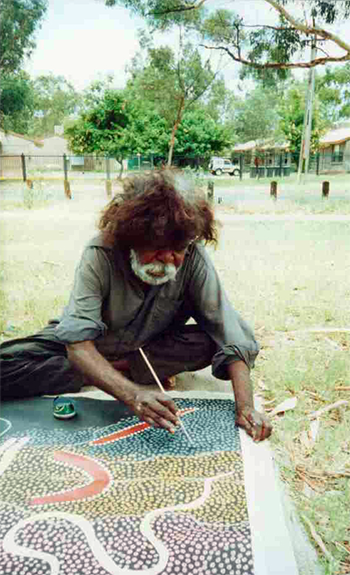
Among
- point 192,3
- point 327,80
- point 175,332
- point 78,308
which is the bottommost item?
point 175,332

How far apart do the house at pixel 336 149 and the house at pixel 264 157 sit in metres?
0.18

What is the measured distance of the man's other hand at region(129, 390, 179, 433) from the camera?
1.38 meters

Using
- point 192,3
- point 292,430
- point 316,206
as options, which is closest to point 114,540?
point 292,430

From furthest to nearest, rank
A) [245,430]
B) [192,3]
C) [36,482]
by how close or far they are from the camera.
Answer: [192,3], [245,430], [36,482]

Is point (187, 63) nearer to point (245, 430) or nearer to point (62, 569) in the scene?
point (245, 430)

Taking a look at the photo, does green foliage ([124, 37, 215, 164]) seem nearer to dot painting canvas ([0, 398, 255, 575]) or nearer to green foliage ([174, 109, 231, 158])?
green foliage ([174, 109, 231, 158])

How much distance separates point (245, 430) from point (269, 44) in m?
1.65

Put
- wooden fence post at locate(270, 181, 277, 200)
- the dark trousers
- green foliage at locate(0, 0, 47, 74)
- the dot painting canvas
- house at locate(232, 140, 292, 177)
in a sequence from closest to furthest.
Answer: the dot painting canvas, the dark trousers, green foliage at locate(0, 0, 47, 74), house at locate(232, 140, 292, 177), wooden fence post at locate(270, 181, 277, 200)

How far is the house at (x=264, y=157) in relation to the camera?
228 cm

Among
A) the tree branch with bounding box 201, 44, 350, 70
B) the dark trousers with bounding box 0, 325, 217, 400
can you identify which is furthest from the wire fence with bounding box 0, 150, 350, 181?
the dark trousers with bounding box 0, 325, 217, 400

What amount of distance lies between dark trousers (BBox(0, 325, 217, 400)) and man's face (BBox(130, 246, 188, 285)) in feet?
1.16

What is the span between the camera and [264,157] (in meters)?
2.40

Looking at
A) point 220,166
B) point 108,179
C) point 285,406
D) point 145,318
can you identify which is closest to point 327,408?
point 285,406

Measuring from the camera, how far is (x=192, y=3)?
2064 millimetres
